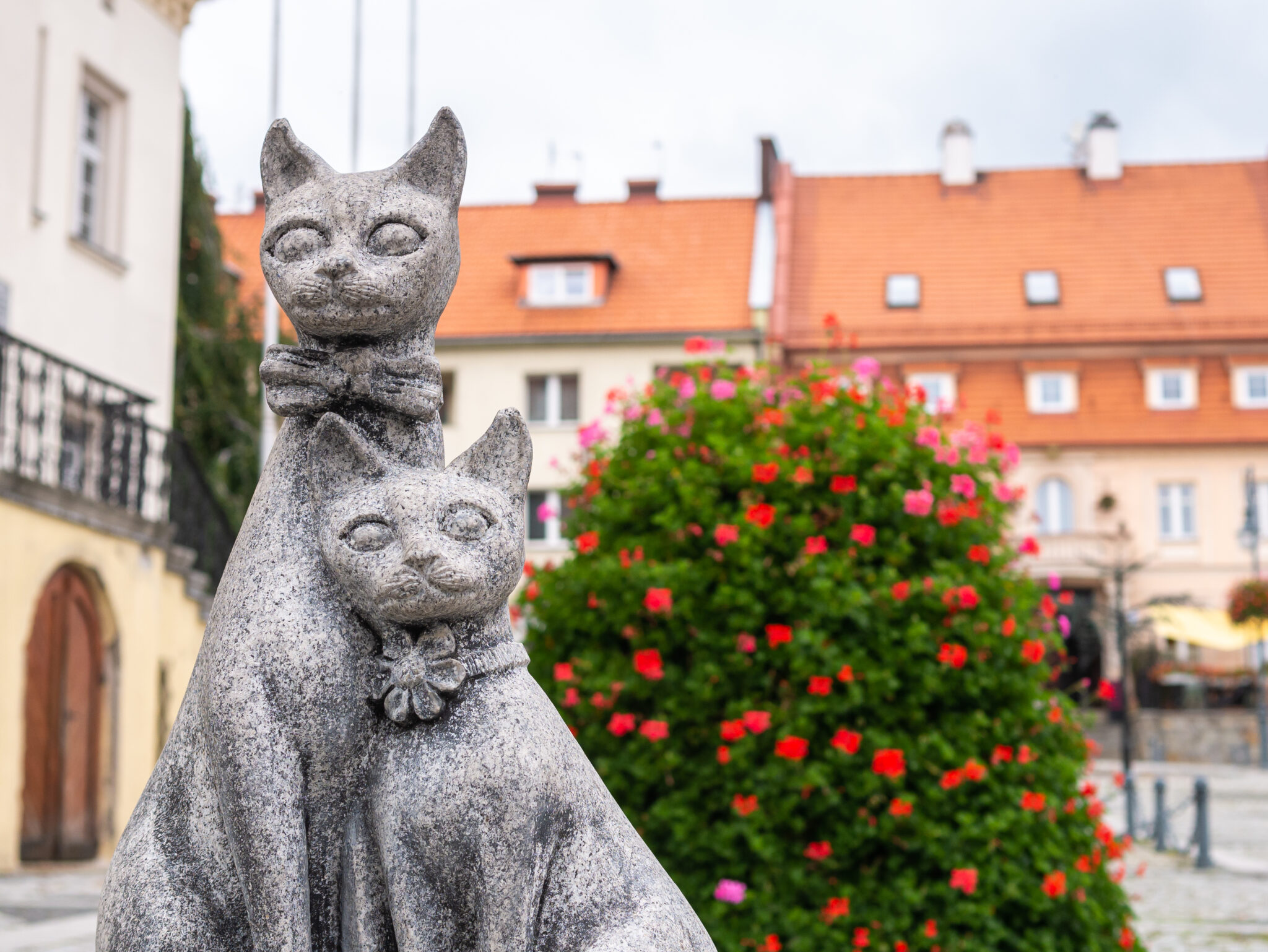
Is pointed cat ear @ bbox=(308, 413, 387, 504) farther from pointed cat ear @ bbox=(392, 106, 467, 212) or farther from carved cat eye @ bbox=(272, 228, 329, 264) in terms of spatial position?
pointed cat ear @ bbox=(392, 106, 467, 212)

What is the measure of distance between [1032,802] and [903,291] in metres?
31.0

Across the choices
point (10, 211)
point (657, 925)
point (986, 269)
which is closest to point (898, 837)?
point (657, 925)

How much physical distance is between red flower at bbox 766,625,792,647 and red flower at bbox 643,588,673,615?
15.9 inches

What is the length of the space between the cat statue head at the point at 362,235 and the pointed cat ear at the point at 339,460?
222mm

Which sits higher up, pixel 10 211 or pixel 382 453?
pixel 10 211

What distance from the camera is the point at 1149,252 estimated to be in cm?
3616

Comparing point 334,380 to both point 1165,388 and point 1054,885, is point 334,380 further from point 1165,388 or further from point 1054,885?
point 1165,388

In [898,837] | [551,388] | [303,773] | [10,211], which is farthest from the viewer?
[551,388]

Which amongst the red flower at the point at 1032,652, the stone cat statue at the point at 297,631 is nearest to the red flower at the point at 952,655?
the red flower at the point at 1032,652

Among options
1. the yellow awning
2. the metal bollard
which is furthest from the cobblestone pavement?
the yellow awning

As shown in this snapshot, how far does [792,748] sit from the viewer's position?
5340mm

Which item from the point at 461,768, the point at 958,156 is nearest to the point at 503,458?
the point at 461,768

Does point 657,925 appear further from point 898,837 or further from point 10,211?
point 10,211

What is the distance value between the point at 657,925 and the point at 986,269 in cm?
3481
